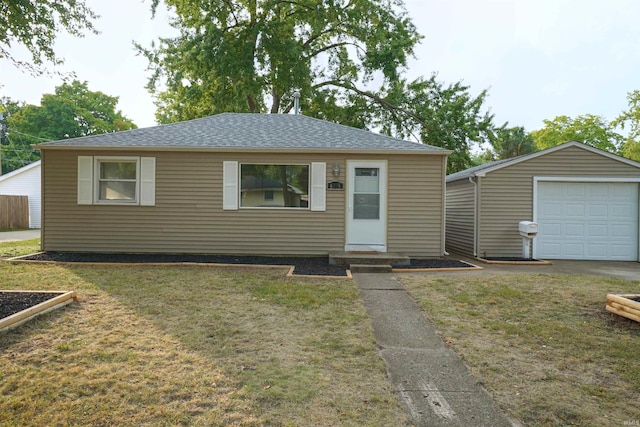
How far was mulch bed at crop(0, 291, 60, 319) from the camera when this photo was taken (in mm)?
4176

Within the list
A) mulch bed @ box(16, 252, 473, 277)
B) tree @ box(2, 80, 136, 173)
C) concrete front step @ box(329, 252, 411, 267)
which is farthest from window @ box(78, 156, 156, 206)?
tree @ box(2, 80, 136, 173)

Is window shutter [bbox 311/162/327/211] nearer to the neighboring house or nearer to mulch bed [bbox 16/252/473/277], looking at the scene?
mulch bed [bbox 16/252/473/277]

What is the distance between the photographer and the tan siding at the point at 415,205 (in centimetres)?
912

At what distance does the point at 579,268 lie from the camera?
27.2ft

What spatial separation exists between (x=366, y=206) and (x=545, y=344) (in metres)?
5.74

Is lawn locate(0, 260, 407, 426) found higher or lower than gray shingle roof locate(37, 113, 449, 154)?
lower

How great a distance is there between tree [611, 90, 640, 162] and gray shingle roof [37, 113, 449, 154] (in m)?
29.6

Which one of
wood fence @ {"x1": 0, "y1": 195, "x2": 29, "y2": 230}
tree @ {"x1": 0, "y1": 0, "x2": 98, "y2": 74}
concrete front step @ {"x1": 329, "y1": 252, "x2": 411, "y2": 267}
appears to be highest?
tree @ {"x1": 0, "y1": 0, "x2": 98, "y2": 74}

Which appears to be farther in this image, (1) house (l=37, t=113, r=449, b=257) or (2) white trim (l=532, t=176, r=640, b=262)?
(2) white trim (l=532, t=176, r=640, b=262)

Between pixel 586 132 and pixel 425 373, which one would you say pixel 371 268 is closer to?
pixel 425 373

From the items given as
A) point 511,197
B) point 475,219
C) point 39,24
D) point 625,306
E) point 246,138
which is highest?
point 39,24

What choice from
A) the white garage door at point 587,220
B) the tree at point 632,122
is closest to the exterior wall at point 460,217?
the white garage door at point 587,220

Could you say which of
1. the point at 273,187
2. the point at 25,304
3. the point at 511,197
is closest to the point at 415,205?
the point at 511,197

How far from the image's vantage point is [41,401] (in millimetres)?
2535
